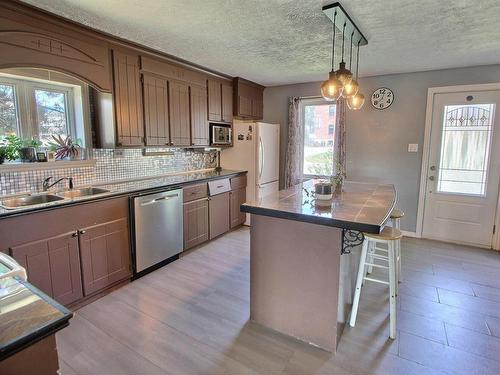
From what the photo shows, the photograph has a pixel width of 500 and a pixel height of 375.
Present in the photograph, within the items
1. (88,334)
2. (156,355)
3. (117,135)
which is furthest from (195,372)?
(117,135)

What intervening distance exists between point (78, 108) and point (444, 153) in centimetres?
459

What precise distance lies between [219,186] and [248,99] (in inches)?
65.8

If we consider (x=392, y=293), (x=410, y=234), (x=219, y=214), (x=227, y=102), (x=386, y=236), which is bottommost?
(x=410, y=234)

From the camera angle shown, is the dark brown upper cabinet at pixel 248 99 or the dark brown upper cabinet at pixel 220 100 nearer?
the dark brown upper cabinet at pixel 220 100

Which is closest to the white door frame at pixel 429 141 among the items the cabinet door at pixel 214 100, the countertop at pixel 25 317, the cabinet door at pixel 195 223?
the cabinet door at pixel 214 100

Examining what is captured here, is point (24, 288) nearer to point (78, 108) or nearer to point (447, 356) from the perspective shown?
point (447, 356)

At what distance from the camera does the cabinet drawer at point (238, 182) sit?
441 cm

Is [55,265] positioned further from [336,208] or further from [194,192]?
[336,208]

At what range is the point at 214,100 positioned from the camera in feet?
13.8

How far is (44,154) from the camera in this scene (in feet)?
8.76

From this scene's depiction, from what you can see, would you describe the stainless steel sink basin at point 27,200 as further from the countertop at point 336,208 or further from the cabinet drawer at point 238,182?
the cabinet drawer at point 238,182

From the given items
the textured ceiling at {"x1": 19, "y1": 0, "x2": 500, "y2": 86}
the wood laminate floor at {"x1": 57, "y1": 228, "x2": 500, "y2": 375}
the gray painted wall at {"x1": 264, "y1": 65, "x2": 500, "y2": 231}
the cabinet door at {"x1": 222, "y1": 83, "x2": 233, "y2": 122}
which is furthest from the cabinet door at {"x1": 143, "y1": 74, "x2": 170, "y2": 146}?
the gray painted wall at {"x1": 264, "y1": 65, "x2": 500, "y2": 231}

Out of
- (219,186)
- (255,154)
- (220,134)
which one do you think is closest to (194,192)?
(219,186)

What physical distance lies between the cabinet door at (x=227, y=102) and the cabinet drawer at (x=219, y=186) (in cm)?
100
